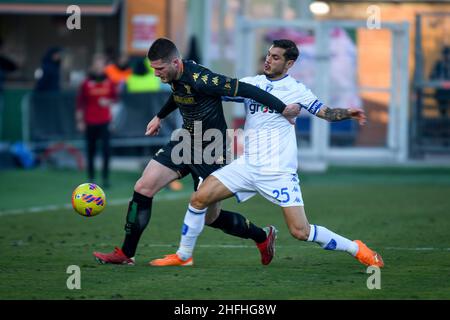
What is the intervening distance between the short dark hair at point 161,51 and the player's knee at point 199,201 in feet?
4.12

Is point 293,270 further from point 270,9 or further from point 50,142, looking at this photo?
point 270,9

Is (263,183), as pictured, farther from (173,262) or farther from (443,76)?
(443,76)

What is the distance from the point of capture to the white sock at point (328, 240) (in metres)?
9.50

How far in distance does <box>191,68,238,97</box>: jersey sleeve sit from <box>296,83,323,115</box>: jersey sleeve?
57 cm

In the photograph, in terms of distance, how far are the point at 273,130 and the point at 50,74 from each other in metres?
13.7

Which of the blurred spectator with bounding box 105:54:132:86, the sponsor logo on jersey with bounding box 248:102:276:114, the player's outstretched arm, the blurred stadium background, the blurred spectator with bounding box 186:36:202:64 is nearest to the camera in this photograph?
the player's outstretched arm

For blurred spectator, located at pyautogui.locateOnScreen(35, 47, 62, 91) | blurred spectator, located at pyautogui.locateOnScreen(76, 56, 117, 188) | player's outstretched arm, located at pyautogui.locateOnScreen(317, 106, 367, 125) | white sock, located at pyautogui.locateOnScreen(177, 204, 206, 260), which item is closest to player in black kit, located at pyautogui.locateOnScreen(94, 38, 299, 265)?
white sock, located at pyautogui.locateOnScreen(177, 204, 206, 260)

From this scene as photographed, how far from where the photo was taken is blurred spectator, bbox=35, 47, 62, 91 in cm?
2256

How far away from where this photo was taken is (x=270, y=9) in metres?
23.3

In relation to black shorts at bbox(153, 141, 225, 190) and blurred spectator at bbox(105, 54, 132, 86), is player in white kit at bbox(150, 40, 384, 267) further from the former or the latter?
blurred spectator at bbox(105, 54, 132, 86)

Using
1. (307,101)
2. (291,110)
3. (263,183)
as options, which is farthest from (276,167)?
(307,101)

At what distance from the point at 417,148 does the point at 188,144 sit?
42.4 feet

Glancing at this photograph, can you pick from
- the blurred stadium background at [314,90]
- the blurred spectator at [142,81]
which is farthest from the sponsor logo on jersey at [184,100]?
the blurred spectator at [142,81]

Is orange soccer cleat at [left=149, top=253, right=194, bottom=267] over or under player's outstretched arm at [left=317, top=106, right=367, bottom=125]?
under
